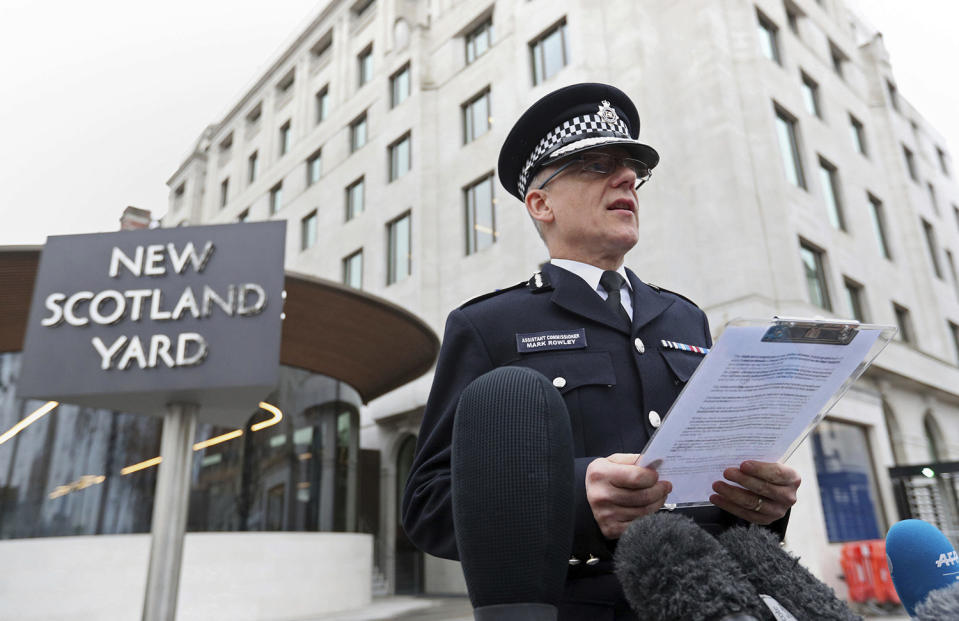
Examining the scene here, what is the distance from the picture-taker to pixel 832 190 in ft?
54.8

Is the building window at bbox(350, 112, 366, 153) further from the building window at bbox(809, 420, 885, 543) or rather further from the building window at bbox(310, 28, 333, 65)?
the building window at bbox(809, 420, 885, 543)

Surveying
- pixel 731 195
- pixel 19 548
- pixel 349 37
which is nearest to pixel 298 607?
pixel 19 548

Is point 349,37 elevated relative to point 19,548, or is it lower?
elevated

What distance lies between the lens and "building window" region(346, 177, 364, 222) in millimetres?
22094

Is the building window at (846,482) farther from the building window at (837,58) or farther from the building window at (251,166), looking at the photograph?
the building window at (251,166)

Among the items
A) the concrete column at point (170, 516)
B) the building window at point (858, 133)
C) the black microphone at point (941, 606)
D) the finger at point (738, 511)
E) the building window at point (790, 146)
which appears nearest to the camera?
the black microphone at point (941, 606)

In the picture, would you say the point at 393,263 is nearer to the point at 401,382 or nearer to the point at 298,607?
the point at 401,382

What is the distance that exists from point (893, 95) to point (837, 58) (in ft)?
11.1

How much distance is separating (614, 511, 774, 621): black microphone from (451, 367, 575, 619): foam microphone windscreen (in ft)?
0.41

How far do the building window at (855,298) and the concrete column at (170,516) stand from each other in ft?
46.9

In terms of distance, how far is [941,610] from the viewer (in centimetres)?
107

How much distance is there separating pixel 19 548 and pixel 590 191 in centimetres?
1165

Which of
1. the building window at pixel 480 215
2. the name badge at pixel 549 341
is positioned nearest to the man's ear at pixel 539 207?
the name badge at pixel 549 341

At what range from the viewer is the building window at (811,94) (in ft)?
56.1
